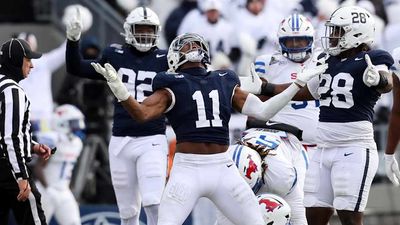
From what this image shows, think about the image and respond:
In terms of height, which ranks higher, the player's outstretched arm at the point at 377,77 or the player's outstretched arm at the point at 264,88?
the player's outstretched arm at the point at 377,77

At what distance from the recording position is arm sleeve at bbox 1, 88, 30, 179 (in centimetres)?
1187

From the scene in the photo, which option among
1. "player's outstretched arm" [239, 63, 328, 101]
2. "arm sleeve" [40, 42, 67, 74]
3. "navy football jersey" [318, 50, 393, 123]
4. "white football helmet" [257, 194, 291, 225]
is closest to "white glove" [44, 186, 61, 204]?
"arm sleeve" [40, 42, 67, 74]

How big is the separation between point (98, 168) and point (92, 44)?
1.47 metres

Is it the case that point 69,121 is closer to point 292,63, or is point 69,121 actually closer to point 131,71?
point 131,71

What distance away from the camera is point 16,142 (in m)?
11.9

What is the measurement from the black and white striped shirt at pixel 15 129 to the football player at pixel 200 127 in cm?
97

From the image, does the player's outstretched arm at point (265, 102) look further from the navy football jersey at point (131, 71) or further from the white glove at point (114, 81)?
the navy football jersey at point (131, 71)

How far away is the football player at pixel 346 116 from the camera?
39.3 feet

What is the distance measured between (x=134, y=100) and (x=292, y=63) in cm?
230

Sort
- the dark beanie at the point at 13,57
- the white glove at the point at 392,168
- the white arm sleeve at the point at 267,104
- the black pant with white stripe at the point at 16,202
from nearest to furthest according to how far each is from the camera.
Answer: the white arm sleeve at the point at 267,104, the black pant with white stripe at the point at 16,202, the dark beanie at the point at 13,57, the white glove at the point at 392,168

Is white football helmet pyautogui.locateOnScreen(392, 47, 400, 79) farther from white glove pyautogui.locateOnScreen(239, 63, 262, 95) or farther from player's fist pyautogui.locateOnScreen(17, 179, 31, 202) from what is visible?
player's fist pyautogui.locateOnScreen(17, 179, 31, 202)

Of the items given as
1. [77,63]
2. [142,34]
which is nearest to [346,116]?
[142,34]

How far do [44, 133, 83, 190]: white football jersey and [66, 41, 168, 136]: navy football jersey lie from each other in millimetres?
3455

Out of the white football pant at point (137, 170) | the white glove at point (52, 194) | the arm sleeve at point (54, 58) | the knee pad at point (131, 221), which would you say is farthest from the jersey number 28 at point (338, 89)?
the arm sleeve at point (54, 58)
